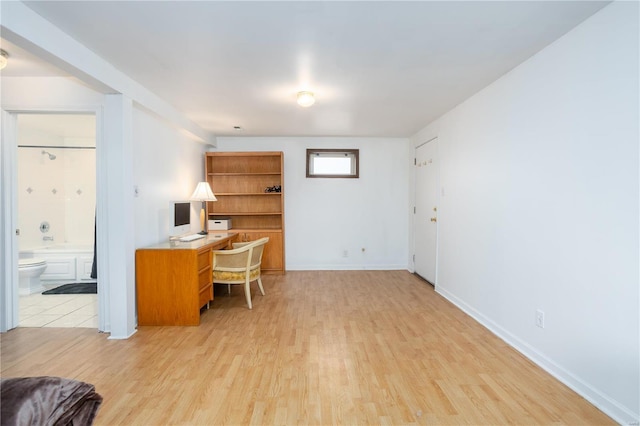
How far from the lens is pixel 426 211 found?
185 inches

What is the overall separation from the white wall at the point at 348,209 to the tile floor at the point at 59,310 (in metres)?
2.87

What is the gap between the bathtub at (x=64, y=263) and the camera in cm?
465

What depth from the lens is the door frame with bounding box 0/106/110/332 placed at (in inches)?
113

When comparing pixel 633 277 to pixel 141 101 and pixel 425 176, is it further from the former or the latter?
pixel 141 101

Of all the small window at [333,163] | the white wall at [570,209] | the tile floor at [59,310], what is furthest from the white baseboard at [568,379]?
the tile floor at [59,310]

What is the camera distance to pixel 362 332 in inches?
114

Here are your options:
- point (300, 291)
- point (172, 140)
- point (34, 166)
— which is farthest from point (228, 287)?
point (34, 166)

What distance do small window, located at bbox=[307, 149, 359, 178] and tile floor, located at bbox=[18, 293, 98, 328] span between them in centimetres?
359

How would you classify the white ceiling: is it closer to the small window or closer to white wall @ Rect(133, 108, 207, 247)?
white wall @ Rect(133, 108, 207, 247)

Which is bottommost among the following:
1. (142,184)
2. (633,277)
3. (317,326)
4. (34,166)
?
(317,326)

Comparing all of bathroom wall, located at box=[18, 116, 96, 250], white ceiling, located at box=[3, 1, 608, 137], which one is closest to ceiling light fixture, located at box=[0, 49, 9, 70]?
white ceiling, located at box=[3, 1, 608, 137]

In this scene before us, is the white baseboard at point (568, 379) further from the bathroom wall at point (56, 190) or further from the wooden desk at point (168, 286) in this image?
the bathroom wall at point (56, 190)

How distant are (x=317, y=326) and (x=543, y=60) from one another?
2868 mm

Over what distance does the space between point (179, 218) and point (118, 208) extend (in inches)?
39.0
